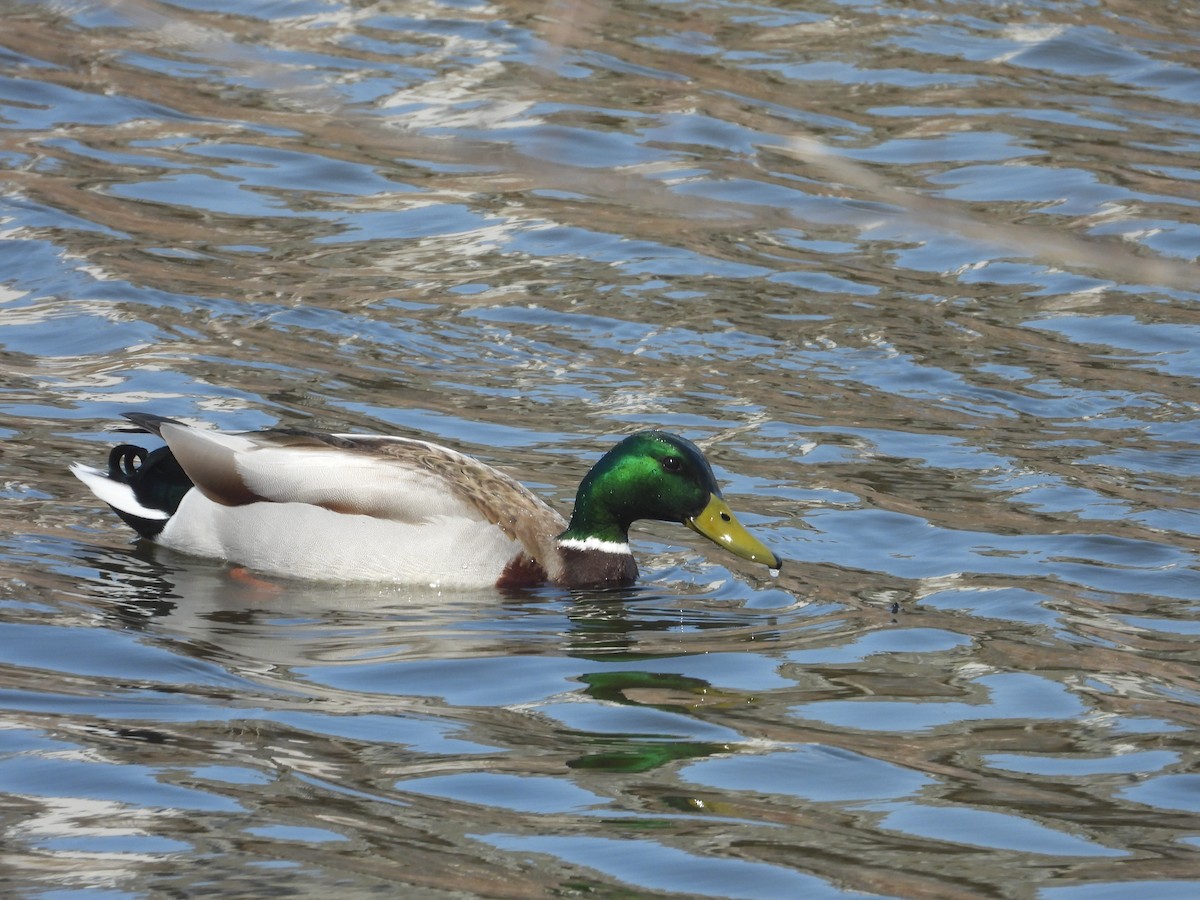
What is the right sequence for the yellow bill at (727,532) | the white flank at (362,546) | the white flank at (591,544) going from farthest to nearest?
the white flank at (591,544) < the white flank at (362,546) < the yellow bill at (727,532)

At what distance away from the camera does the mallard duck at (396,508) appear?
743cm

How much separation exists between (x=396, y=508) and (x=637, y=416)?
2116 millimetres

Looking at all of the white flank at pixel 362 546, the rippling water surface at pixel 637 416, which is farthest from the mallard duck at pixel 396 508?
the rippling water surface at pixel 637 416

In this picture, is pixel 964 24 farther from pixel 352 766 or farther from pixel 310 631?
pixel 352 766

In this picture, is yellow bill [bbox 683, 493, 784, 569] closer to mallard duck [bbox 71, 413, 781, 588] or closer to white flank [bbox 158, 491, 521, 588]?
mallard duck [bbox 71, 413, 781, 588]

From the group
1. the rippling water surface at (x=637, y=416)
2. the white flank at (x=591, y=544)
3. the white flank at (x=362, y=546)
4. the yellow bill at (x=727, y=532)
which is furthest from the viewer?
the white flank at (x=591, y=544)

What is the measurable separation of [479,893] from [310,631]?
2.57 meters

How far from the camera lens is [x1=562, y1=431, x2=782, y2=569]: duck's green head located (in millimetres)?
7426

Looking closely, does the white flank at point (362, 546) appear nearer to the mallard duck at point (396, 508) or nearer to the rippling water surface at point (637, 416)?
the mallard duck at point (396, 508)

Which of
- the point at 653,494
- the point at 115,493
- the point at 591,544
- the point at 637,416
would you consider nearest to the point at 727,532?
the point at 653,494

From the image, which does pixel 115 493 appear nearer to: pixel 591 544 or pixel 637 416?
pixel 591 544

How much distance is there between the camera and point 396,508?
7.44m

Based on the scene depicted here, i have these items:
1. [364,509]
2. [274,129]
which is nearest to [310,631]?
[364,509]

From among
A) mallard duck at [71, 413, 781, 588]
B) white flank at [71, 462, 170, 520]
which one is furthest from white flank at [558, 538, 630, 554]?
white flank at [71, 462, 170, 520]
